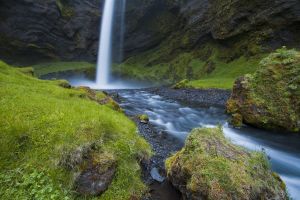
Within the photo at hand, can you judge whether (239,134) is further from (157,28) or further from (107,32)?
(157,28)

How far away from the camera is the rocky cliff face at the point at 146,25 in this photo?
5403 centimetres

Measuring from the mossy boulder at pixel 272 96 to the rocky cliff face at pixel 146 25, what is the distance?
3087cm

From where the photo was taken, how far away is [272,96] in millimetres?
22750

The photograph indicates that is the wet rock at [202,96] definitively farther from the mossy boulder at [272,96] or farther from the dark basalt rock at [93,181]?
the dark basalt rock at [93,181]

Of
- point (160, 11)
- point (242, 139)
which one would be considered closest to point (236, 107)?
point (242, 139)

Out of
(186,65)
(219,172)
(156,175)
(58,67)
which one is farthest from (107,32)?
(219,172)

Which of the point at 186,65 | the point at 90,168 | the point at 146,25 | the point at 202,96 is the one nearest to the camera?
the point at 90,168

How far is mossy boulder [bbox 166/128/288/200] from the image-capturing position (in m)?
9.01

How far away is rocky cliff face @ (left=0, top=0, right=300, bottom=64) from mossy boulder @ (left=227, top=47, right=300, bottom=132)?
30.9m

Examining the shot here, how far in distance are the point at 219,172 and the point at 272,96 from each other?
50.4 ft

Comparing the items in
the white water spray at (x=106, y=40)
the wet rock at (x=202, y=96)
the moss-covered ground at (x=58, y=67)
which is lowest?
the wet rock at (x=202, y=96)

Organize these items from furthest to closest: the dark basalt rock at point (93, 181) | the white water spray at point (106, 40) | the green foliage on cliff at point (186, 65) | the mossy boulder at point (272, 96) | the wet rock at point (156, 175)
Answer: the white water spray at point (106, 40)
the green foliage on cliff at point (186, 65)
the mossy boulder at point (272, 96)
the wet rock at point (156, 175)
the dark basalt rock at point (93, 181)

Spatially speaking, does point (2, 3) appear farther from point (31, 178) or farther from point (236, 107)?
point (31, 178)

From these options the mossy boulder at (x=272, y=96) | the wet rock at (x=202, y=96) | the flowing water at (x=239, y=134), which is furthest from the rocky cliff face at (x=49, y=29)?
the mossy boulder at (x=272, y=96)
